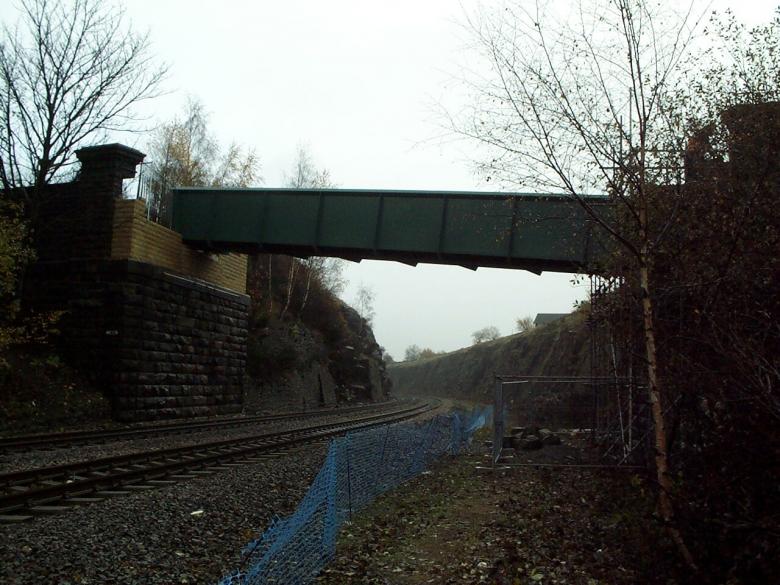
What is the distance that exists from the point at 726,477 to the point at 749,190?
3385 mm

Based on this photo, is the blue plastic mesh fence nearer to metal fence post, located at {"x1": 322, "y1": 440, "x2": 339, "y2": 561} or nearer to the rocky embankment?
metal fence post, located at {"x1": 322, "y1": 440, "x2": 339, "y2": 561}

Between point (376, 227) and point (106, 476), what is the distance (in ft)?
43.0

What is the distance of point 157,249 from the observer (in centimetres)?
2092

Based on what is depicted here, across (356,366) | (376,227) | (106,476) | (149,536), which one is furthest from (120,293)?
(356,366)

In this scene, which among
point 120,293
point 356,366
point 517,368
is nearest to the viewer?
point 120,293

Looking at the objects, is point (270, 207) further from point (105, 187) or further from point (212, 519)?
point (212, 519)

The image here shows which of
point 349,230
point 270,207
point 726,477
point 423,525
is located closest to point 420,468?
point 423,525

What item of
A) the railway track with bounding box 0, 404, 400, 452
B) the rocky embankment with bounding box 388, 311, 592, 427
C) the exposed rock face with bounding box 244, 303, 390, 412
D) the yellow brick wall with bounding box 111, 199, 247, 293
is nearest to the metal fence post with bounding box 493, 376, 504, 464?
the rocky embankment with bounding box 388, 311, 592, 427

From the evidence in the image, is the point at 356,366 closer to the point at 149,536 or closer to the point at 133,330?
the point at 133,330

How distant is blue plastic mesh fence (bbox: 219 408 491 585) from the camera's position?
5.50m

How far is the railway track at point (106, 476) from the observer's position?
305 inches

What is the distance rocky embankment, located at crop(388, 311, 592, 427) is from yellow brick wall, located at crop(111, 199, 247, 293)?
11.9m

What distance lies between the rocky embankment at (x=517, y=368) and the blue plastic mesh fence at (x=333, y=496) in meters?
4.04

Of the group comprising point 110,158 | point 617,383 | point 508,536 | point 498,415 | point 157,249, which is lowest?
point 508,536
